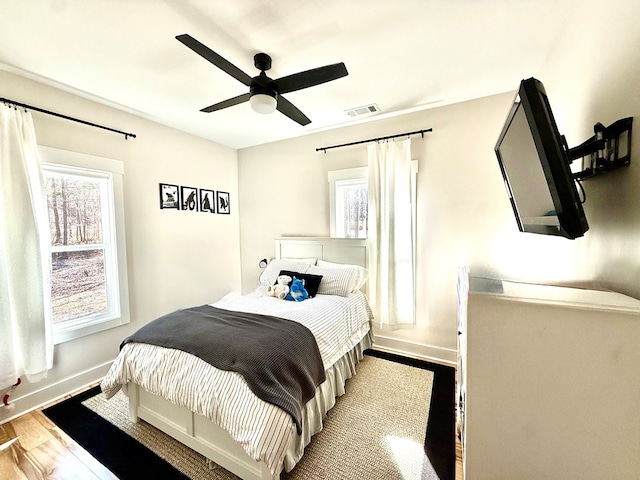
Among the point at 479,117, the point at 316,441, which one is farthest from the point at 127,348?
the point at 479,117

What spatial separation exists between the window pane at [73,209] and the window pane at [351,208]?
2561mm

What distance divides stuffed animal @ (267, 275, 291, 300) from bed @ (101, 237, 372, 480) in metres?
0.06

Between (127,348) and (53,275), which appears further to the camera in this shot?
(53,275)

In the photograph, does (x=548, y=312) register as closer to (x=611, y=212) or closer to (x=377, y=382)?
(x=611, y=212)

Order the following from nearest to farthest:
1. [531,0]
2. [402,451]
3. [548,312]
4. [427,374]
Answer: [548,312]
[531,0]
[402,451]
[427,374]

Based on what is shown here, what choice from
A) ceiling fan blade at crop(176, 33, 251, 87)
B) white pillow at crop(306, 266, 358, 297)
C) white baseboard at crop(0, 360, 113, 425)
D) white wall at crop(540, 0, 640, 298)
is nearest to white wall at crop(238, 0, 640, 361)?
white wall at crop(540, 0, 640, 298)

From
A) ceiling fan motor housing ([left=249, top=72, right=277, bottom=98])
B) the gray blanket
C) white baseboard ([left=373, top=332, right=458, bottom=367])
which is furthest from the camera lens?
white baseboard ([left=373, top=332, right=458, bottom=367])

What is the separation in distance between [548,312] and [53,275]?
3437 mm

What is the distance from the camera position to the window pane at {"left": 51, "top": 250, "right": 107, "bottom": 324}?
7.63ft

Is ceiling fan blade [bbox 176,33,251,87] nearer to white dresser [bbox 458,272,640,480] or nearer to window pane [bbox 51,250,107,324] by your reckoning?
white dresser [bbox 458,272,640,480]

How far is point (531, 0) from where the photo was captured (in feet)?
4.61

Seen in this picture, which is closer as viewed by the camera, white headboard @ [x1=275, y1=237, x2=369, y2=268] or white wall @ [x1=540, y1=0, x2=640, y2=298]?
white wall @ [x1=540, y1=0, x2=640, y2=298]

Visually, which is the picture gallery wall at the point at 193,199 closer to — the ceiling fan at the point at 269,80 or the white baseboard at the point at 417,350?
the ceiling fan at the point at 269,80

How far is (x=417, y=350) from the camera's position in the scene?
9.35 ft
